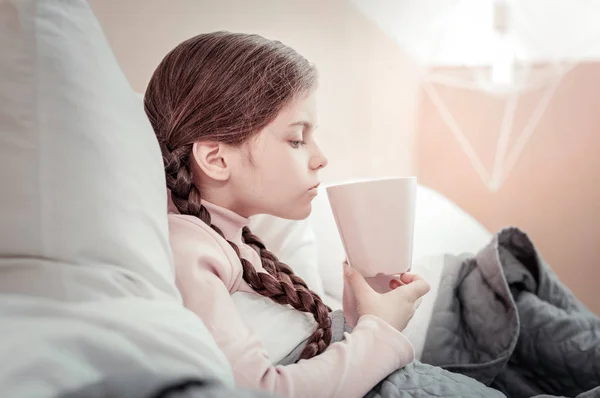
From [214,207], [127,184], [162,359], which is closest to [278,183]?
[214,207]

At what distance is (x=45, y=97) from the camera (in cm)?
58

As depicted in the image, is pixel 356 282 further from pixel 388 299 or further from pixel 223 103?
pixel 223 103

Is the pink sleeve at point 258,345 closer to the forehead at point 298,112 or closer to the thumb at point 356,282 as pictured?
the thumb at point 356,282

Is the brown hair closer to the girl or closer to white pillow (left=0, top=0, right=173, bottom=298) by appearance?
the girl

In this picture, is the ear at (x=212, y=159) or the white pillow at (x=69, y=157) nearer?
the white pillow at (x=69, y=157)

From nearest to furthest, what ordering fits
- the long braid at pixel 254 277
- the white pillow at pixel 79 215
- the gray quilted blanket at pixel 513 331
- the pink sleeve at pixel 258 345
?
the white pillow at pixel 79 215, the pink sleeve at pixel 258 345, the long braid at pixel 254 277, the gray quilted blanket at pixel 513 331

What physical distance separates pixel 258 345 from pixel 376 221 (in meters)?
0.22

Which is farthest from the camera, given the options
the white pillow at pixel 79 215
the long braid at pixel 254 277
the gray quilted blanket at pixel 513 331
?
the gray quilted blanket at pixel 513 331

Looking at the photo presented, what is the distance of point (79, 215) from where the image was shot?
56cm

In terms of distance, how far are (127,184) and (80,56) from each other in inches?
4.9

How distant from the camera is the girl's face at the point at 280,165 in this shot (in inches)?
33.2

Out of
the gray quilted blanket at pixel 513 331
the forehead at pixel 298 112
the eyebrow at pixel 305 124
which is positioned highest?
the forehead at pixel 298 112

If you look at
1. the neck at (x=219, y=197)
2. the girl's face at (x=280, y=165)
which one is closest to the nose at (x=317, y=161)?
the girl's face at (x=280, y=165)

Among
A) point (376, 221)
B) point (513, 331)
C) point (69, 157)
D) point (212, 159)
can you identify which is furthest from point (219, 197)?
point (513, 331)
